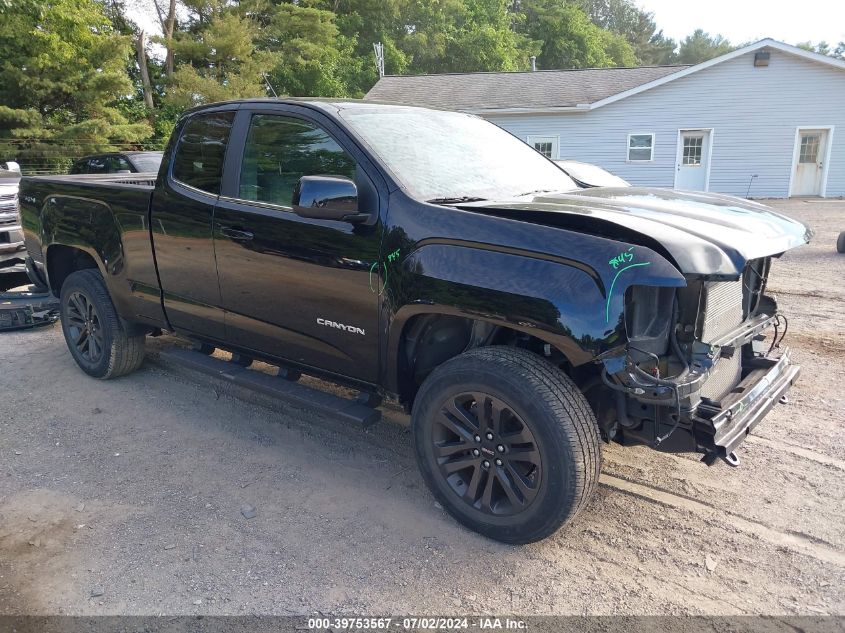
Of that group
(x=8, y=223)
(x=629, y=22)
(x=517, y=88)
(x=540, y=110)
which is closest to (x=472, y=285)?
(x=8, y=223)

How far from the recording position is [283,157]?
390 centimetres

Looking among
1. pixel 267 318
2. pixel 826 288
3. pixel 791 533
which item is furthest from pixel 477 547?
pixel 826 288

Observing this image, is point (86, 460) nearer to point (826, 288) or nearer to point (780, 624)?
point (780, 624)

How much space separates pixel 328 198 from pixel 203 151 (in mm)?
1558

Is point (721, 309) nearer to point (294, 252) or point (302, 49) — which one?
point (294, 252)

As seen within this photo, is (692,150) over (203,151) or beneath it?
beneath

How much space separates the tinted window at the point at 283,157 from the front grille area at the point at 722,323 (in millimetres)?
1950

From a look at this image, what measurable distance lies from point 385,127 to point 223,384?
2.64m

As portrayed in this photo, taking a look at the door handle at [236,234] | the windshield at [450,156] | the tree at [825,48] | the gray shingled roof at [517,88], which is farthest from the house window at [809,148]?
the tree at [825,48]

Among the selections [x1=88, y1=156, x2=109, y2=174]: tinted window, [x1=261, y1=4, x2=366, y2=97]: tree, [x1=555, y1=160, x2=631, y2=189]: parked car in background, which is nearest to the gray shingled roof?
[x1=261, y1=4, x2=366, y2=97]: tree

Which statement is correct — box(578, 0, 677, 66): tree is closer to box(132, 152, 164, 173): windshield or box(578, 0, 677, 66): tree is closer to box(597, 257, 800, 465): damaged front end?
box(132, 152, 164, 173): windshield

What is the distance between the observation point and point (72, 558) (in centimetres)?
314

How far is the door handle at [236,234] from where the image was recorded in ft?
12.8

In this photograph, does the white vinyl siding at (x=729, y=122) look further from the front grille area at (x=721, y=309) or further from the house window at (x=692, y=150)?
the front grille area at (x=721, y=309)
